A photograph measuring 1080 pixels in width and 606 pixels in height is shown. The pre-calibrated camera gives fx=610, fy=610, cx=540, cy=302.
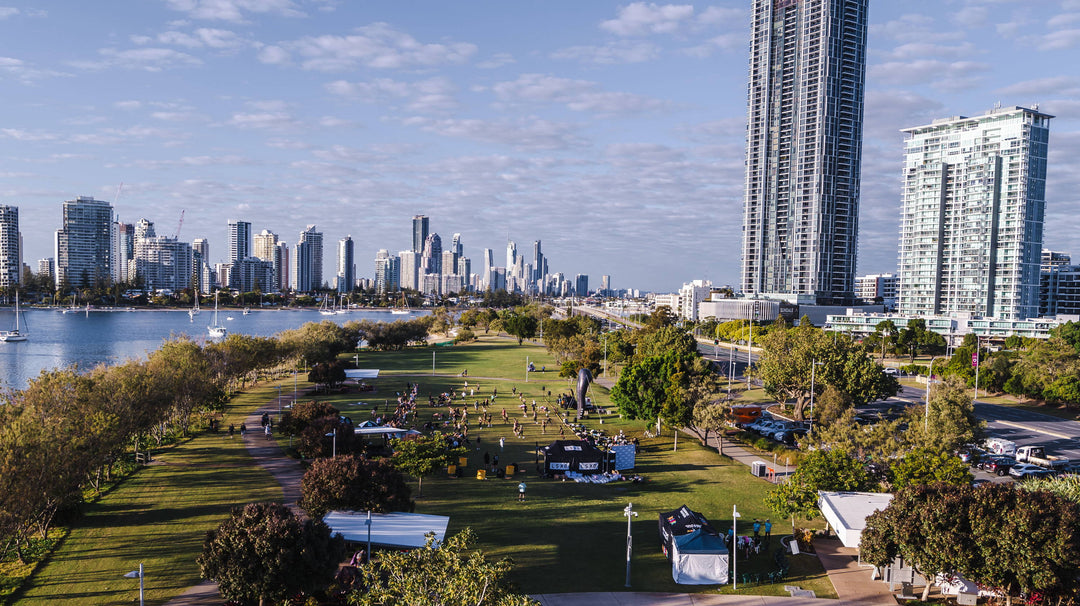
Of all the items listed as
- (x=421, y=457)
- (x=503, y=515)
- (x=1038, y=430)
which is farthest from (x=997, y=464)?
(x=421, y=457)

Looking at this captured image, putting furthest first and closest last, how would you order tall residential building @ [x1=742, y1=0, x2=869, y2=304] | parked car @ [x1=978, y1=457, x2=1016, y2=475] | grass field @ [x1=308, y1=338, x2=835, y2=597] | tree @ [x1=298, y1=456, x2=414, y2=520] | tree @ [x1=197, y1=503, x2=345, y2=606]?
tall residential building @ [x1=742, y1=0, x2=869, y2=304], parked car @ [x1=978, y1=457, x2=1016, y2=475], tree @ [x1=298, y1=456, x2=414, y2=520], grass field @ [x1=308, y1=338, x2=835, y2=597], tree @ [x1=197, y1=503, x2=345, y2=606]

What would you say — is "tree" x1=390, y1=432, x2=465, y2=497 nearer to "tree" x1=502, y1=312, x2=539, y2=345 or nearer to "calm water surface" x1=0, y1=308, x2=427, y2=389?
"calm water surface" x1=0, y1=308, x2=427, y2=389

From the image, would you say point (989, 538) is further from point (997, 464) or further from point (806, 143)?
point (806, 143)

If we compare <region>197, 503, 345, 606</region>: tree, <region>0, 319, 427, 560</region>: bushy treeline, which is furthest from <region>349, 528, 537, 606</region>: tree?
<region>0, 319, 427, 560</region>: bushy treeline

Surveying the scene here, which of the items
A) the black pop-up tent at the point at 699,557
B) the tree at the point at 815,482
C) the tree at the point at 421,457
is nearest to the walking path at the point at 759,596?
the black pop-up tent at the point at 699,557

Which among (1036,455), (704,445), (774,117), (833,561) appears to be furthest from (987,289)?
(833,561)

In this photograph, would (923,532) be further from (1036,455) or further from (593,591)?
(1036,455)
